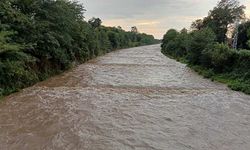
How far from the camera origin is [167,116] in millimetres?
10961

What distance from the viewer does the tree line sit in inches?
811

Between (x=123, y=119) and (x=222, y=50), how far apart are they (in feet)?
49.4

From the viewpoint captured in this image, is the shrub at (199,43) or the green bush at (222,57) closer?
the green bush at (222,57)

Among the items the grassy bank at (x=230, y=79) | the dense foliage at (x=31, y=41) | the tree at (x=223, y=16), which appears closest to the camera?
the dense foliage at (x=31, y=41)

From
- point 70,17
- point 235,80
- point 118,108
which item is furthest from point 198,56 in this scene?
point 118,108

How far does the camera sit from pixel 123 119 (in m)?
10.4

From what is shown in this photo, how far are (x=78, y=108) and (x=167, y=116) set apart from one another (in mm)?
3132

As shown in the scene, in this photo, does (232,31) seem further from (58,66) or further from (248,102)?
(248,102)

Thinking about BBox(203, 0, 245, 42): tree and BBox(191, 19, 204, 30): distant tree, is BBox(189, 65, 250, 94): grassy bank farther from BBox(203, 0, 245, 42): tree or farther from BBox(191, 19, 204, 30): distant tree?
BBox(191, 19, 204, 30): distant tree

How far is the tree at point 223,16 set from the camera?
43406 millimetres

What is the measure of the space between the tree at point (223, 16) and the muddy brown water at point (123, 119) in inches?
1149

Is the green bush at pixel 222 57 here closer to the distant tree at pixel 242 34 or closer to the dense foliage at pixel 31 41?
the dense foliage at pixel 31 41

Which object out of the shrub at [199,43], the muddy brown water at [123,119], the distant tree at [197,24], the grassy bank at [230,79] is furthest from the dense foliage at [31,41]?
the distant tree at [197,24]

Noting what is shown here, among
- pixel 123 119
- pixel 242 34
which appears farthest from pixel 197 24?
pixel 123 119
